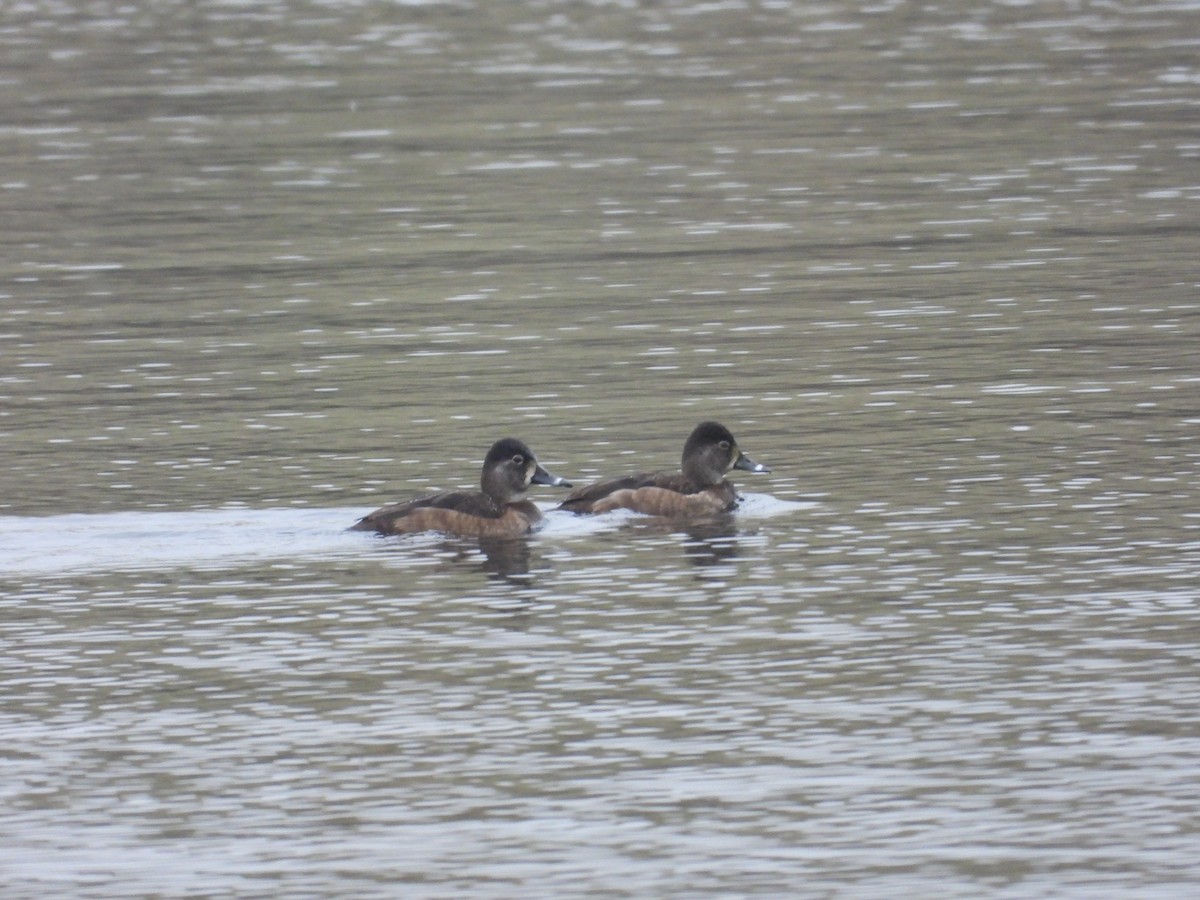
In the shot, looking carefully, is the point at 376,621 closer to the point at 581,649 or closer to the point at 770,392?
the point at 581,649

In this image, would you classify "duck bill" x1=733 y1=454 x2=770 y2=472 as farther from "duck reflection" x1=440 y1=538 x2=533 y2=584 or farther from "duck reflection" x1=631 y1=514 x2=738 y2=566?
"duck reflection" x1=440 y1=538 x2=533 y2=584

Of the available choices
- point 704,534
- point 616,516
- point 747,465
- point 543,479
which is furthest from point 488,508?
point 747,465

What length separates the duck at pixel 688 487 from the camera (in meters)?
17.2

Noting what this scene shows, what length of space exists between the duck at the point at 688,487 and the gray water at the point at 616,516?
204 millimetres

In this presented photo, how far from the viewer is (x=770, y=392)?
2138 centimetres

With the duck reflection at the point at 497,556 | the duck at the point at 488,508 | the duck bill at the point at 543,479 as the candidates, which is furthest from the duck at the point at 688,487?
the duck reflection at the point at 497,556

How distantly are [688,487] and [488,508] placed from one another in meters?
1.50

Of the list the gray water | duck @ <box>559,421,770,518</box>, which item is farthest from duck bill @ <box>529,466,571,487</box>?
the gray water

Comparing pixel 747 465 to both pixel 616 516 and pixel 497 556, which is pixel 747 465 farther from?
pixel 497 556

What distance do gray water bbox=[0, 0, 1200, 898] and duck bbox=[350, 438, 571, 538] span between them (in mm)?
166

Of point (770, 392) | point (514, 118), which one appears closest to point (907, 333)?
point (770, 392)

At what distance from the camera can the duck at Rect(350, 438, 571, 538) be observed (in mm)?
16547

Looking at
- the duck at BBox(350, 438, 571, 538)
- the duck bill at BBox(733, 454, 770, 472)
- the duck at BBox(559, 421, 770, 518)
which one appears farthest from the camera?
the duck bill at BBox(733, 454, 770, 472)

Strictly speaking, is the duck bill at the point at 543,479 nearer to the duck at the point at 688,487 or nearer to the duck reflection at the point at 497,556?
the duck at the point at 688,487
